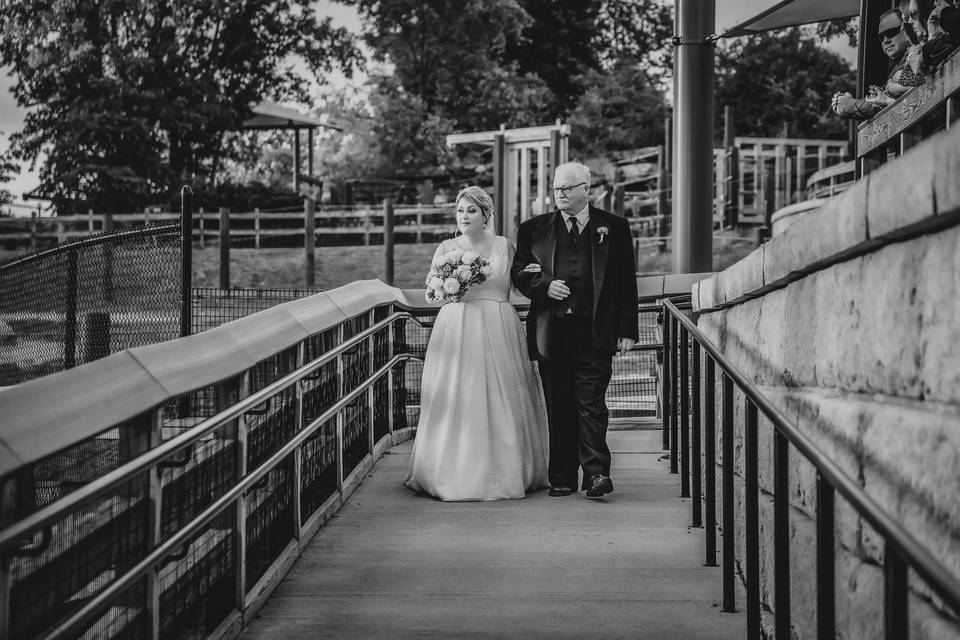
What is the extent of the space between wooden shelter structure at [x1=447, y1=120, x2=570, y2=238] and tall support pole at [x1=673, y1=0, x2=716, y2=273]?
29.4ft

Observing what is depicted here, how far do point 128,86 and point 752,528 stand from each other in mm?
25049

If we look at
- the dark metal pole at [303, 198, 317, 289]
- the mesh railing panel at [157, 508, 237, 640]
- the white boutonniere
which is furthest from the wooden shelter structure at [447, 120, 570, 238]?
the mesh railing panel at [157, 508, 237, 640]

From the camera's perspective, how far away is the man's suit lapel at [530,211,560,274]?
577 centimetres

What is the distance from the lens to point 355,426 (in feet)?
20.5

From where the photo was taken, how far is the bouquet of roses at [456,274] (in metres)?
6.02

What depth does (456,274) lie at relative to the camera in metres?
6.05

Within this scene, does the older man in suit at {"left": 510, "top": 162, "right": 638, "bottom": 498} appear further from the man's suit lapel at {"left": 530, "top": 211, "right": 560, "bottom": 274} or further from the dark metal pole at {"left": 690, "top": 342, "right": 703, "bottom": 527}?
the dark metal pole at {"left": 690, "top": 342, "right": 703, "bottom": 527}

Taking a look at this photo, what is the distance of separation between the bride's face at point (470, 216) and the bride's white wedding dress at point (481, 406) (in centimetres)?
13

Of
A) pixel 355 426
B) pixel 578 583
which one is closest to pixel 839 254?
pixel 578 583

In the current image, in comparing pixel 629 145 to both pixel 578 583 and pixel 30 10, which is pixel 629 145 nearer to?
pixel 30 10

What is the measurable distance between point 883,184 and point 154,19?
2758cm

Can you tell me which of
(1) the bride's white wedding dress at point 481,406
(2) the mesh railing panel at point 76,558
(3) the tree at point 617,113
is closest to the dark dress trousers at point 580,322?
(1) the bride's white wedding dress at point 481,406

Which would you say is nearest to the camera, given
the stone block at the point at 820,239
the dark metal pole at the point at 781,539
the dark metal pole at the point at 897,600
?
the dark metal pole at the point at 897,600

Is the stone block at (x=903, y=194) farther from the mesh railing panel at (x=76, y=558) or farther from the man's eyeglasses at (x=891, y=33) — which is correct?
the man's eyeglasses at (x=891, y=33)
